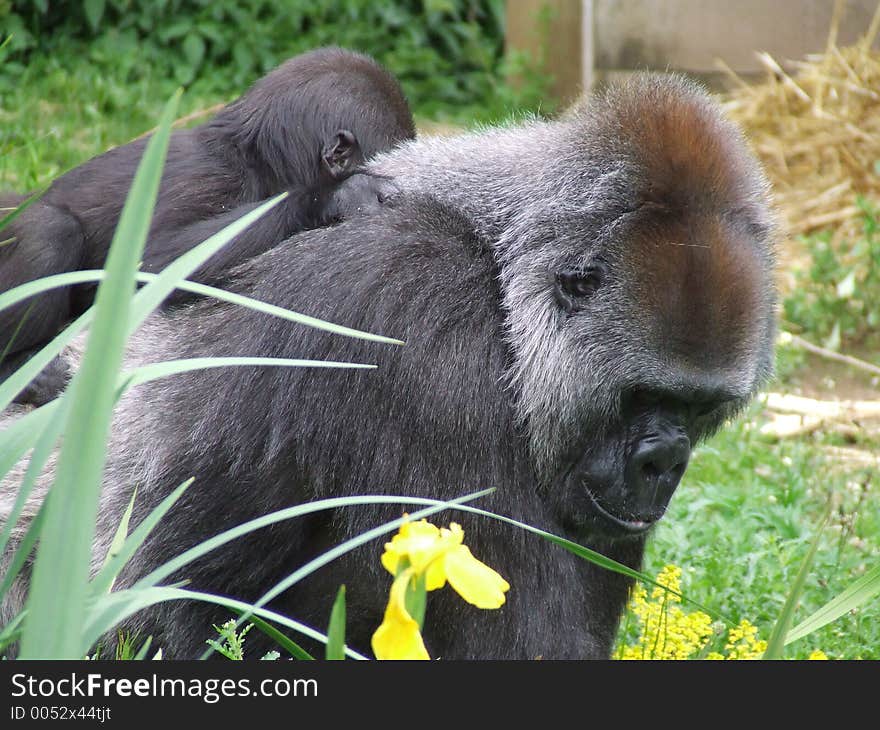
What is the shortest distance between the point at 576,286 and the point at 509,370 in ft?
0.79

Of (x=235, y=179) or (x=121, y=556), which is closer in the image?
(x=121, y=556)

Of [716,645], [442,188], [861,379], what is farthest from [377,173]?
[861,379]

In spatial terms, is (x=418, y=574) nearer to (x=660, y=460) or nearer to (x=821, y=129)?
(x=660, y=460)

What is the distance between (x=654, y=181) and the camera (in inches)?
114

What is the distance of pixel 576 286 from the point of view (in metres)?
2.89

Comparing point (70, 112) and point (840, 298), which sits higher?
point (70, 112)

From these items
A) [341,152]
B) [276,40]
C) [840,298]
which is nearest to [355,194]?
[341,152]

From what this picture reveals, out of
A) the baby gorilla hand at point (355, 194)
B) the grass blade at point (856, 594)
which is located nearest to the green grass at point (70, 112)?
the baby gorilla hand at point (355, 194)

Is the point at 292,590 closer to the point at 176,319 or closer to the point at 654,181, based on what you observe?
the point at 176,319

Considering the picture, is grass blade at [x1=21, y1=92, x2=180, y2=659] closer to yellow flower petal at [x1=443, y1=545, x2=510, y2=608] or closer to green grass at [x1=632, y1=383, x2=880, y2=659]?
yellow flower petal at [x1=443, y1=545, x2=510, y2=608]

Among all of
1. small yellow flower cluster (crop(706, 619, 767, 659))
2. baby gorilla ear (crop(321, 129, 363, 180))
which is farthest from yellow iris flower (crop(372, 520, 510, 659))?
baby gorilla ear (crop(321, 129, 363, 180))

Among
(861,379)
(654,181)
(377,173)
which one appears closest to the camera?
(654,181)

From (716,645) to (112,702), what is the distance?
2.20 metres

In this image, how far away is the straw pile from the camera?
8.29m
